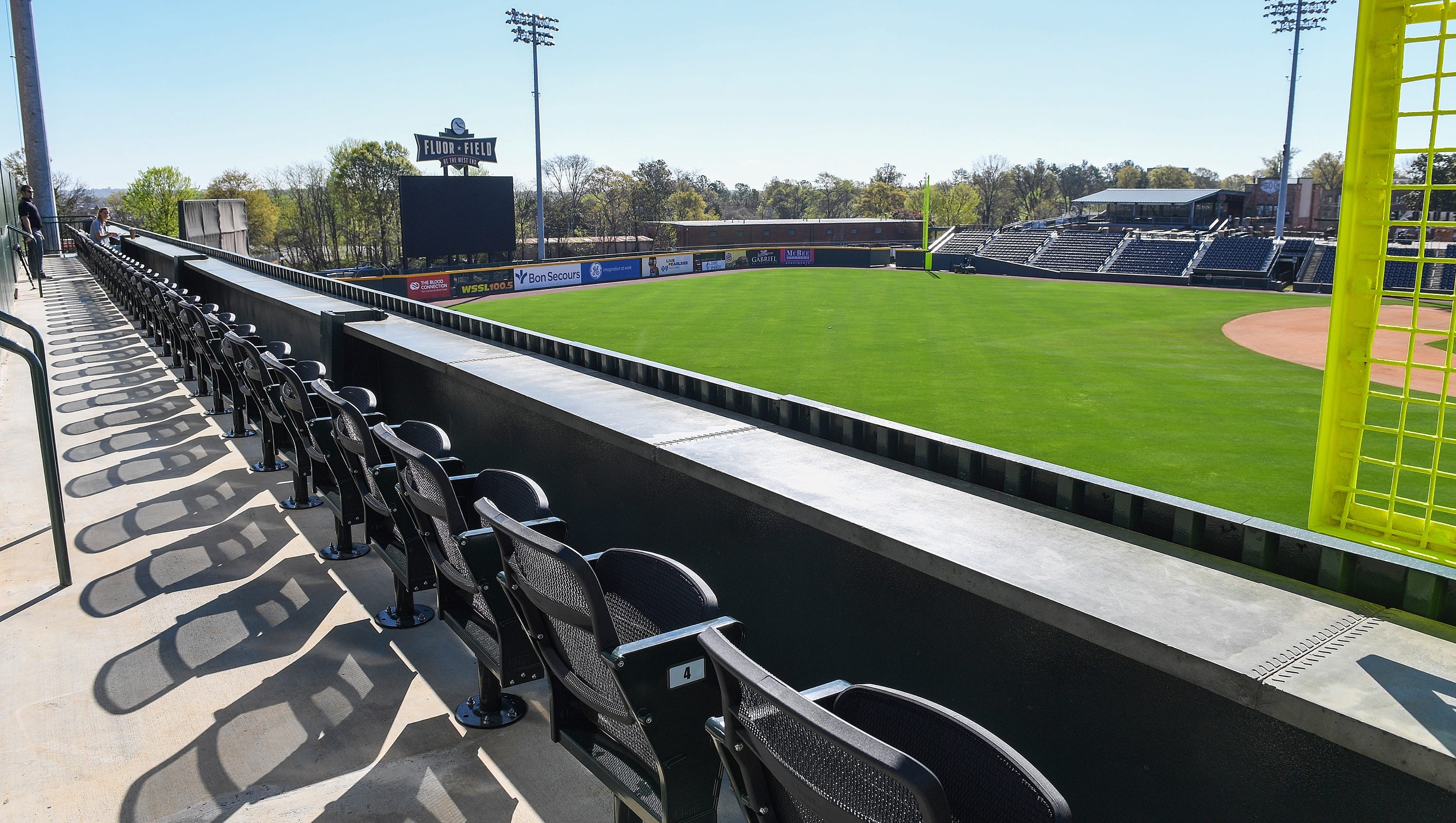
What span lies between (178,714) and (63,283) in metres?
22.5

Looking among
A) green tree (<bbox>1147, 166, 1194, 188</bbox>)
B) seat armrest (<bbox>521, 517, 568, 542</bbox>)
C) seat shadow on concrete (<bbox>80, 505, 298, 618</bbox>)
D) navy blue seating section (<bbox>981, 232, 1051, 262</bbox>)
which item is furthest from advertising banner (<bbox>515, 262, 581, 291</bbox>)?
green tree (<bbox>1147, 166, 1194, 188</bbox>)

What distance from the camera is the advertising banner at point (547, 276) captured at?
137 feet

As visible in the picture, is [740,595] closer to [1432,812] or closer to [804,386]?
[1432,812]

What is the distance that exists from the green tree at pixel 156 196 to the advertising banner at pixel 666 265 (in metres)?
55.1

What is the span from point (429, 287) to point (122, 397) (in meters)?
29.2

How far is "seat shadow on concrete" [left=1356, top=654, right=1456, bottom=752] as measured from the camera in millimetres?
1512

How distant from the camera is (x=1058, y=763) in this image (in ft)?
7.20

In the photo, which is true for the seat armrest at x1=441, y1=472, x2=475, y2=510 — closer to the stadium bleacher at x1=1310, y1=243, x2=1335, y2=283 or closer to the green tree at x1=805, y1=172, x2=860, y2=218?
the stadium bleacher at x1=1310, y1=243, x2=1335, y2=283

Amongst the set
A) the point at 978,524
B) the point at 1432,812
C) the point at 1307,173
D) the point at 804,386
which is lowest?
the point at 804,386

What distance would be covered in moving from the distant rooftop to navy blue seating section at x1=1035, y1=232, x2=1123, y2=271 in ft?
58.8

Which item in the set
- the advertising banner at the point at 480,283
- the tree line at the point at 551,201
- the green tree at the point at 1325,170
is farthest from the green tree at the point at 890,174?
the advertising banner at the point at 480,283

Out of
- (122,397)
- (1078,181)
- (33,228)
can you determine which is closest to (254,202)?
(33,228)

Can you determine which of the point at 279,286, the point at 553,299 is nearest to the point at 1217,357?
the point at 279,286

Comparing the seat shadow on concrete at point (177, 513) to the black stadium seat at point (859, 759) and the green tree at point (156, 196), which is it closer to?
the black stadium seat at point (859, 759)
